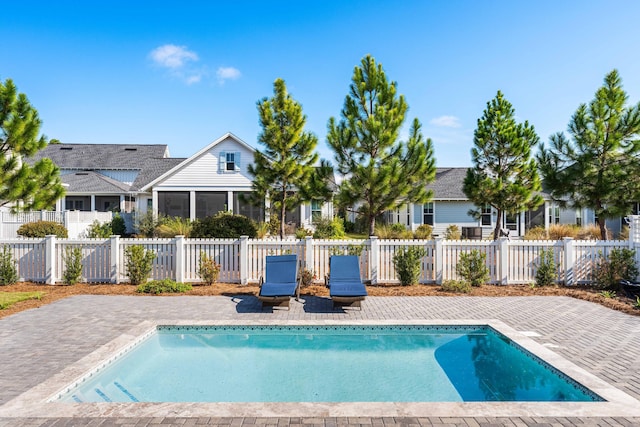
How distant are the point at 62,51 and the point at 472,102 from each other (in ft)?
59.1

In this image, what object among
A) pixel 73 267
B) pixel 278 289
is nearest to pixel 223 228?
pixel 73 267

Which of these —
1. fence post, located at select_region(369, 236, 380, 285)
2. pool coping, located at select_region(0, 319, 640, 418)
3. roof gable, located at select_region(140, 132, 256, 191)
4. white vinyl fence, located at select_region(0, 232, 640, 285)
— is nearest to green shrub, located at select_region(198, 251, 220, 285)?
white vinyl fence, located at select_region(0, 232, 640, 285)

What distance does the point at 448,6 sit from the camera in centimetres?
1255

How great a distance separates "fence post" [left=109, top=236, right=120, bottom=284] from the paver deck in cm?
152

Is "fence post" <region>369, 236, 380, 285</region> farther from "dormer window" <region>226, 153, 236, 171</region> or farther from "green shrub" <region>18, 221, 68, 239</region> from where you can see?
"dormer window" <region>226, 153, 236, 171</region>

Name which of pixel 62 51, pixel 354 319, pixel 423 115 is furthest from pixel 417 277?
pixel 62 51

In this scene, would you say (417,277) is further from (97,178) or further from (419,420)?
(97,178)

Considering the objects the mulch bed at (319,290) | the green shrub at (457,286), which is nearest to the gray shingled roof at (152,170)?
the mulch bed at (319,290)

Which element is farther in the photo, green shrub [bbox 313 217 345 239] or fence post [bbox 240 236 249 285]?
green shrub [bbox 313 217 345 239]

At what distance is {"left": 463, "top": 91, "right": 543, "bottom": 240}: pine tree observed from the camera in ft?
59.4

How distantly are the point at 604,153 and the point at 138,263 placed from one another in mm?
16964

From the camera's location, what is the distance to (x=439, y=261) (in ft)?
37.8

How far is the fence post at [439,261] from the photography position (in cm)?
1147

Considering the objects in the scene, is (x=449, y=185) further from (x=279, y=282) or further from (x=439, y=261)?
(x=279, y=282)
